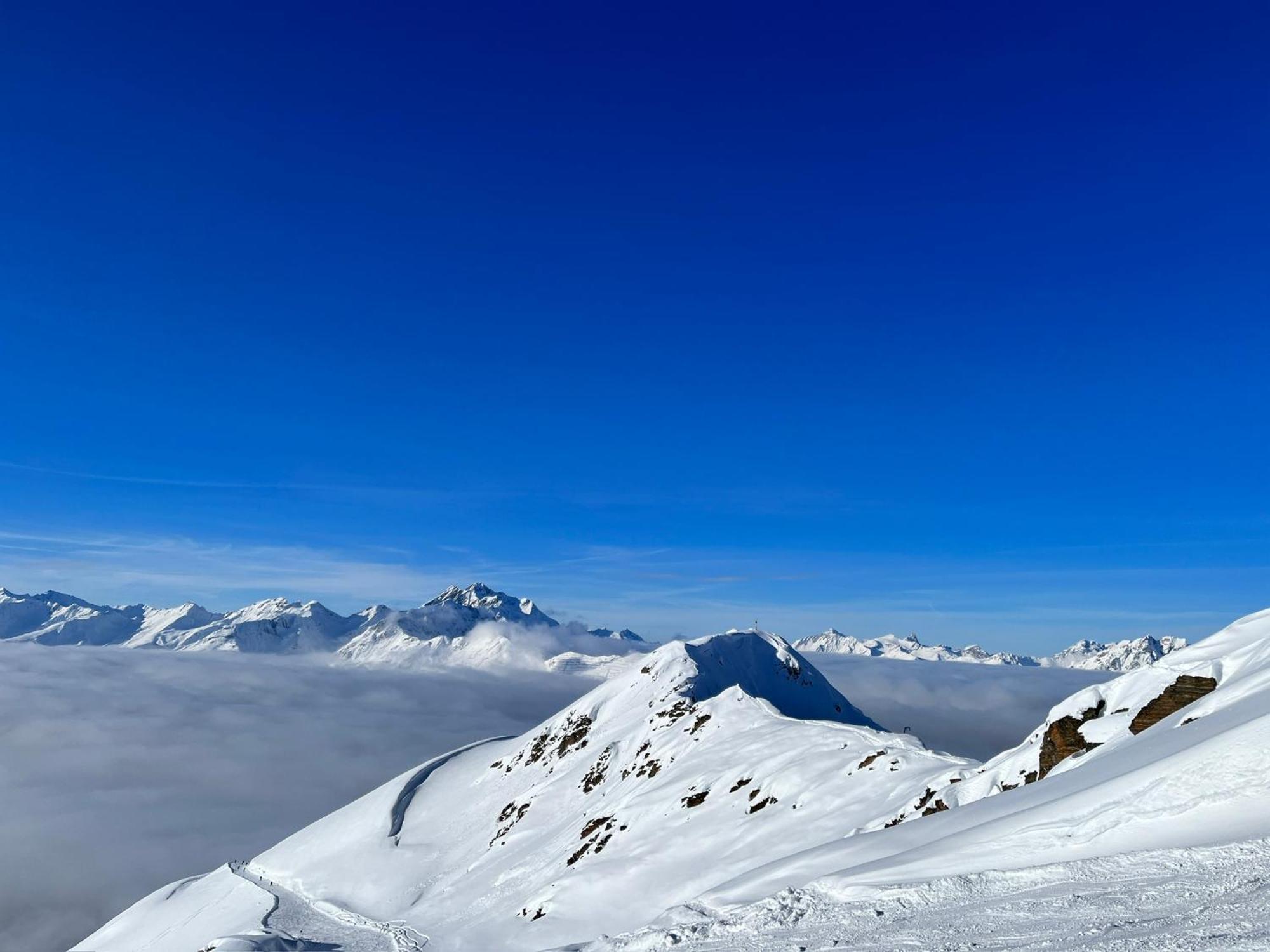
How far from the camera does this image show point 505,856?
73.6 m

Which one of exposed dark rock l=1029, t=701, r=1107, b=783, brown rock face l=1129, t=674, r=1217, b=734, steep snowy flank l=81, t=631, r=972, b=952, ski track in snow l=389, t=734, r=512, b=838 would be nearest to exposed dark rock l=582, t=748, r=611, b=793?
steep snowy flank l=81, t=631, r=972, b=952

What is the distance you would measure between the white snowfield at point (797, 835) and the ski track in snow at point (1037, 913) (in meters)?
0.05

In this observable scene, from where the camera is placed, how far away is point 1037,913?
1081 cm

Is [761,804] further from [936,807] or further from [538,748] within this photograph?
[538,748]

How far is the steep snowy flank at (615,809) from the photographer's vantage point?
41.8 meters

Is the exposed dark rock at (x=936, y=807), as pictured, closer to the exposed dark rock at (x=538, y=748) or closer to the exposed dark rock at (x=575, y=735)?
the exposed dark rock at (x=575, y=735)

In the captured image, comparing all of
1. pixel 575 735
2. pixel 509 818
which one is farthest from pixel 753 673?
pixel 509 818

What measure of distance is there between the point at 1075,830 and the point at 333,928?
75.2 meters

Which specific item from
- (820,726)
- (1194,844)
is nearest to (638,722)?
(820,726)

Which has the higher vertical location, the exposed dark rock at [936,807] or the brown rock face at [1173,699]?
the brown rock face at [1173,699]

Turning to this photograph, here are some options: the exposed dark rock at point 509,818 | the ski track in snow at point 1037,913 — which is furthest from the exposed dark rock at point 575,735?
the ski track in snow at point 1037,913

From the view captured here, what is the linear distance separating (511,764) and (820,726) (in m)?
62.0

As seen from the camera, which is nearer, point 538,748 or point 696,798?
point 696,798

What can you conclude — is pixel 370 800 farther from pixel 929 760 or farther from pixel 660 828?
pixel 929 760
